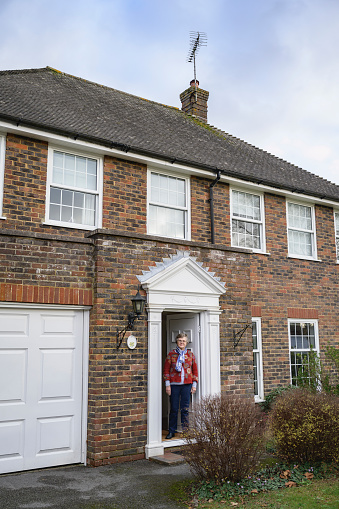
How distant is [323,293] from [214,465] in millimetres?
7684

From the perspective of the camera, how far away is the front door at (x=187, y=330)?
8730 mm

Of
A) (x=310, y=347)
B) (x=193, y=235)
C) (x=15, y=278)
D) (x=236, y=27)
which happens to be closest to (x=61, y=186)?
(x=15, y=278)

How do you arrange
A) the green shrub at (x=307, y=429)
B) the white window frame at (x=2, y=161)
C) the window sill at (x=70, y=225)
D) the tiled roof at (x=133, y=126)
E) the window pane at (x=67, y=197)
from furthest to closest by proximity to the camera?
the tiled roof at (x=133, y=126) < the window pane at (x=67, y=197) < the window sill at (x=70, y=225) < the white window frame at (x=2, y=161) < the green shrub at (x=307, y=429)

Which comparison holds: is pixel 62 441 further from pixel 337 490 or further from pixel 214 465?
pixel 337 490

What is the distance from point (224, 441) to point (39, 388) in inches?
117

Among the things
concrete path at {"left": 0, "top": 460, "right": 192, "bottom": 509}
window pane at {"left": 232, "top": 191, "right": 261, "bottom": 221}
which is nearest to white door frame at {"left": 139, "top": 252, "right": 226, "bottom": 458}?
concrete path at {"left": 0, "top": 460, "right": 192, "bottom": 509}

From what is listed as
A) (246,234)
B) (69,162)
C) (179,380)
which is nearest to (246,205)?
(246,234)

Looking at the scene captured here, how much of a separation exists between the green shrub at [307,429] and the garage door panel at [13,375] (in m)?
3.70

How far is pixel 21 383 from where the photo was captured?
6.95m

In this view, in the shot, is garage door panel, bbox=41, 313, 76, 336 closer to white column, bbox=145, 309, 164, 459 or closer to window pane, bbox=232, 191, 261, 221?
white column, bbox=145, 309, 164, 459

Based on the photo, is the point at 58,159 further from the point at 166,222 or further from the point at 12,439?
the point at 12,439

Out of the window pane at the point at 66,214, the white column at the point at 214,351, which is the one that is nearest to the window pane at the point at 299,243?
the white column at the point at 214,351

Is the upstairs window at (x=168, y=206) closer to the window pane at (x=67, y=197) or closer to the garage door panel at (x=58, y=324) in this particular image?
the window pane at (x=67, y=197)

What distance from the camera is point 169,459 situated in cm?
727
